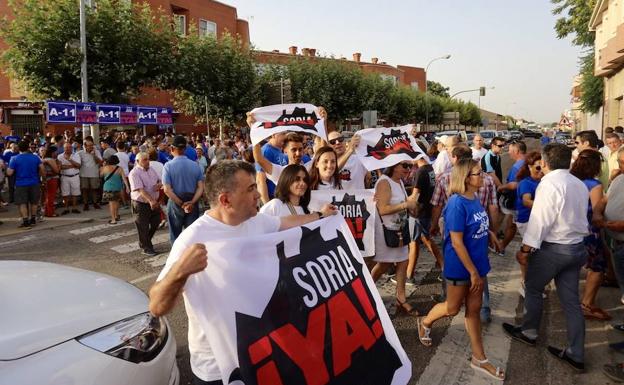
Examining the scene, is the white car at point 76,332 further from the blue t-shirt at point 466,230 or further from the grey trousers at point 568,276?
the grey trousers at point 568,276

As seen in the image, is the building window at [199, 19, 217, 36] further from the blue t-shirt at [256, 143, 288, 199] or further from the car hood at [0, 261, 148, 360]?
the car hood at [0, 261, 148, 360]

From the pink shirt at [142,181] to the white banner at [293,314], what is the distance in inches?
220

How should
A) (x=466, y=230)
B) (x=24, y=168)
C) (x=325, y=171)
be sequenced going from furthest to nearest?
(x=24, y=168)
(x=325, y=171)
(x=466, y=230)

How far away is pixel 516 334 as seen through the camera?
13.5 feet

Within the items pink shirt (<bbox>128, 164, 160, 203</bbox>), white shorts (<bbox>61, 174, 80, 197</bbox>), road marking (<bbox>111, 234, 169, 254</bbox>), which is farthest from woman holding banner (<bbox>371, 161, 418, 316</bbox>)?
white shorts (<bbox>61, 174, 80, 197</bbox>)

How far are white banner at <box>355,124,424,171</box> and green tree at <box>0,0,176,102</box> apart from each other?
1233cm

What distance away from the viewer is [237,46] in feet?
76.4

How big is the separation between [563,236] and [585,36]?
34204mm

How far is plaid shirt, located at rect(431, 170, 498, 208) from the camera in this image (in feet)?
17.1

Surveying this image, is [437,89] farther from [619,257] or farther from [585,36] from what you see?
[619,257]

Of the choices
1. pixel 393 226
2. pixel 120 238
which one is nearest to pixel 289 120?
pixel 393 226

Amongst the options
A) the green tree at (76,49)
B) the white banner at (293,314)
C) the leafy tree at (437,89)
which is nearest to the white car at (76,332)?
the white banner at (293,314)

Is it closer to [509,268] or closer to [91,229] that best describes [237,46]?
[91,229]

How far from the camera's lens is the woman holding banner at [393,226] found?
4.37 m
